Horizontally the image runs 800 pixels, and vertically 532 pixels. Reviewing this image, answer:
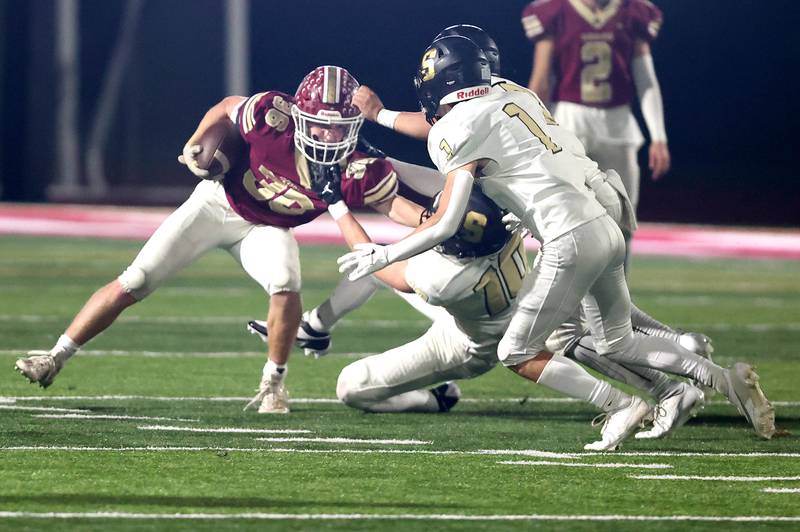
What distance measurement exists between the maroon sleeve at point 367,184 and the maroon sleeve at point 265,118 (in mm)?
328

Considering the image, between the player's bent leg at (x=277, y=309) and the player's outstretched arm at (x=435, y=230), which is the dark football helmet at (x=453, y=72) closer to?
the player's outstretched arm at (x=435, y=230)

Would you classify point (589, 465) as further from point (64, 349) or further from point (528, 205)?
point (64, 349)

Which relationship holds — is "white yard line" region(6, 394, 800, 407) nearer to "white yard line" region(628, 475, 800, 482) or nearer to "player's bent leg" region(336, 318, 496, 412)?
"player's bent leg" region(336, 318, 496, 412)

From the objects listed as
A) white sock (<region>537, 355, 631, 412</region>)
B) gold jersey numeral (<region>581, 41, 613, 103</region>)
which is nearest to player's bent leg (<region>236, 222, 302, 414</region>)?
white sock (<region>537, 355, 631, 412</region>)

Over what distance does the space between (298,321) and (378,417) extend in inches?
17.7

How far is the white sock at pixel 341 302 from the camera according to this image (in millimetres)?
6133

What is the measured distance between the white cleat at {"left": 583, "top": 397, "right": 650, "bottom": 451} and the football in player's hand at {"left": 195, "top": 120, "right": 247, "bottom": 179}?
177cm

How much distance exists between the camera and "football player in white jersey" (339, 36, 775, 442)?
487 centimetres

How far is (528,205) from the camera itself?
496cm

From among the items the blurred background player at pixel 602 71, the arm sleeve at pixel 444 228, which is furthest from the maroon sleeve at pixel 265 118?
the blurred background player at pixel 602 71

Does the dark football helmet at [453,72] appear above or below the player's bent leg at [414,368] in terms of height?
above

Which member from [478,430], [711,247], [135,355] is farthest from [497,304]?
[711,247]

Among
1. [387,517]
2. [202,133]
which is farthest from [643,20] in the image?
[387,517]

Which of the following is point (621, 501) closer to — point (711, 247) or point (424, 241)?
point (424, 241)
